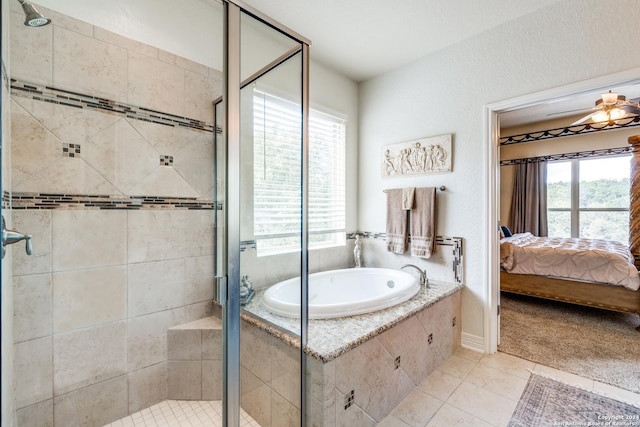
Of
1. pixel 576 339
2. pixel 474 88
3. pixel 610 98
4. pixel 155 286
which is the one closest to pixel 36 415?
pixel 155 286

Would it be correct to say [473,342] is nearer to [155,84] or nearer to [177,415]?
[177,415]

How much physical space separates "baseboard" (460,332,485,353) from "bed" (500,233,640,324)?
159 centimetres

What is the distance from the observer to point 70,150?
1532 mm

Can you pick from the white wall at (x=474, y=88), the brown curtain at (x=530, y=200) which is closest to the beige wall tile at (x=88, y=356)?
the white wall at (x=474, y=88)

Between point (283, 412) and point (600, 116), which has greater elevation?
point (600, 116)

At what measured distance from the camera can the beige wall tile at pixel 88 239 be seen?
1502mm

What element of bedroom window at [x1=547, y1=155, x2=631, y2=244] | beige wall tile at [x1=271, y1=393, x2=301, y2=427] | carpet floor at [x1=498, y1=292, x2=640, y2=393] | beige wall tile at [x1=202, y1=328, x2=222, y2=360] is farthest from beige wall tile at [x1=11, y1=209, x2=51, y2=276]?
bedroom window at [x1=547, y1=155, x2=631, y2=244]

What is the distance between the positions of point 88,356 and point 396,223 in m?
2.51

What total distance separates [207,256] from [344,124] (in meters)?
2.02

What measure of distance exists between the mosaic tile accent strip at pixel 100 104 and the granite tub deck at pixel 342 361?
118cm

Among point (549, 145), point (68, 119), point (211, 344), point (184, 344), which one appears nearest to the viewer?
point (68, 119)

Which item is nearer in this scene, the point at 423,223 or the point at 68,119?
the point at 68,119

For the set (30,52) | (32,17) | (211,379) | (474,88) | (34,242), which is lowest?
(211,379)

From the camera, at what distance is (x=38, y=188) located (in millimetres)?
1442
